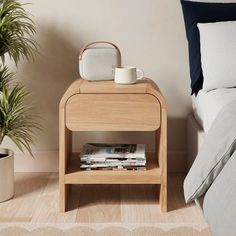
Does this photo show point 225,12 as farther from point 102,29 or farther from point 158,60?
point 102,29

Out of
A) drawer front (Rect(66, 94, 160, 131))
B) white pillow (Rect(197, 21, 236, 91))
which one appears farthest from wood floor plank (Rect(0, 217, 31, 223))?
white pillow (Rect(197, 21, 236, 91))

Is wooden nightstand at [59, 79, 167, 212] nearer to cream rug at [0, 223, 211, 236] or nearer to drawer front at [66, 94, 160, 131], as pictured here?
drawer front at [66, 94, 160, 131]

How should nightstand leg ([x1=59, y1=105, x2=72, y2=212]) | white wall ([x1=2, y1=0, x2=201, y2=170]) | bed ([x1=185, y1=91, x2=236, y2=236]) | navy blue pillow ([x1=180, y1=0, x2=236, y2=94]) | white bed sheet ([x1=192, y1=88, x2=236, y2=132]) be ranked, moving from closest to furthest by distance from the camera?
bed ([x1=185, y1=91, x2=236, y2=236])
white bed sheet ([x1=192, y1=88, x2=236, y2=132])
nightstand leg ([x1=59, y1=105, x2=72, y2=212])
navy blue pillow ([x1=180, y1=0, x2=236, y2=94])
white wall ([x1=2, y1=0, x2=201, y2=170])

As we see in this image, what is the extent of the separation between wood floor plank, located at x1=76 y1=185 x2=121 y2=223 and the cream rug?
0.09m

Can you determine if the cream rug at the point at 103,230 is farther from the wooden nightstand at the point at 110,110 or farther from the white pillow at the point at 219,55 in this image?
the white pillow at the point at 219,55

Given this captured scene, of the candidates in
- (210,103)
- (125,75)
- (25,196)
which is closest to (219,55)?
(210,103)

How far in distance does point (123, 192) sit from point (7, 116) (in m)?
0.74

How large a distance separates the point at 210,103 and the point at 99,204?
2.47ft

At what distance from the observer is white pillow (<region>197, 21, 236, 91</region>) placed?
103 inches

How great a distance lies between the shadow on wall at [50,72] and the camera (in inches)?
124

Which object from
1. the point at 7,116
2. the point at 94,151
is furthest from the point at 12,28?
the point at 94,151

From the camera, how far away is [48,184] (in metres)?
3.01

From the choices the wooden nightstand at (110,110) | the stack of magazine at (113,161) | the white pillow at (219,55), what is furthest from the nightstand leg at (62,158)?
the white pillow at (219,55)

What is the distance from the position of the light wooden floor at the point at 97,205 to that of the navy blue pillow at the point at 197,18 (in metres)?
0.63
